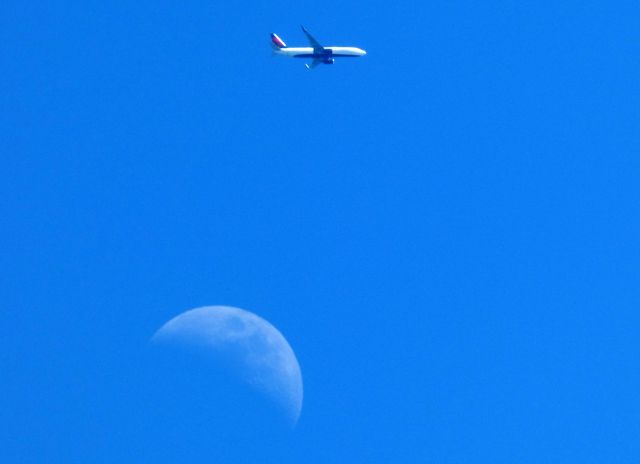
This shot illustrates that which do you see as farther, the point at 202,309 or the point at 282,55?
the point at 282,55

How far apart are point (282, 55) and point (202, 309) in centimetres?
3029

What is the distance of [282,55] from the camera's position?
468ft

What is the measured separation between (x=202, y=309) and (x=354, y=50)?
114 feet

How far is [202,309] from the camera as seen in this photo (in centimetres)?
12788

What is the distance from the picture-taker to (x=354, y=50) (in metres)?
146

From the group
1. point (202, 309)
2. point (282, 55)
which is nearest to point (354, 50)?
point (282, 55)

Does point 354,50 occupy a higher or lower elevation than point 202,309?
higher

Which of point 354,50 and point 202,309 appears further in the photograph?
point 354,50

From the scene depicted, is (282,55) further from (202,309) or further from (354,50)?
(202,309)

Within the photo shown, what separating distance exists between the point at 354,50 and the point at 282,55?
8.05m
